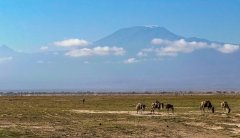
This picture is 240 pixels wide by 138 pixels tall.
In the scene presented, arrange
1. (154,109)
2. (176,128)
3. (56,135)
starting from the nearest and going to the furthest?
(56,135), (176,128), (154,109)

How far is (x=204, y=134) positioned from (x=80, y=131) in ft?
26.0

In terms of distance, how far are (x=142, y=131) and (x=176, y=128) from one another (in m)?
3.66

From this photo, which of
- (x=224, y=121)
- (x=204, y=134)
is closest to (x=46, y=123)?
(x=204, y=134)

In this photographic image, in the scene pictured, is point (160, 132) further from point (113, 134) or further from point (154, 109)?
point (154, 109)

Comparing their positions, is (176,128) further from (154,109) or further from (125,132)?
(154,109)

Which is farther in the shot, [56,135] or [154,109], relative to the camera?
[154,109]

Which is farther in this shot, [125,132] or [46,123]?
[46,123]

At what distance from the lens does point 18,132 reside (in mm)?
29609

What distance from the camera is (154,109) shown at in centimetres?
5706

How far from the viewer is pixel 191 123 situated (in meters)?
39.4

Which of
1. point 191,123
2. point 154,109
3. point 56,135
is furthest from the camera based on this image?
point 154,109

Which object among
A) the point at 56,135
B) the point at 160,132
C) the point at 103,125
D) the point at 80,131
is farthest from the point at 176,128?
the point at 56,135

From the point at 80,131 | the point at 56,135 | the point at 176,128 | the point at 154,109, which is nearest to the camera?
the point at 56,135

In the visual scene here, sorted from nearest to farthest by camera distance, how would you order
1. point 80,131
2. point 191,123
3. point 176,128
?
point 80,131 < point 176,128 < point 191,123
